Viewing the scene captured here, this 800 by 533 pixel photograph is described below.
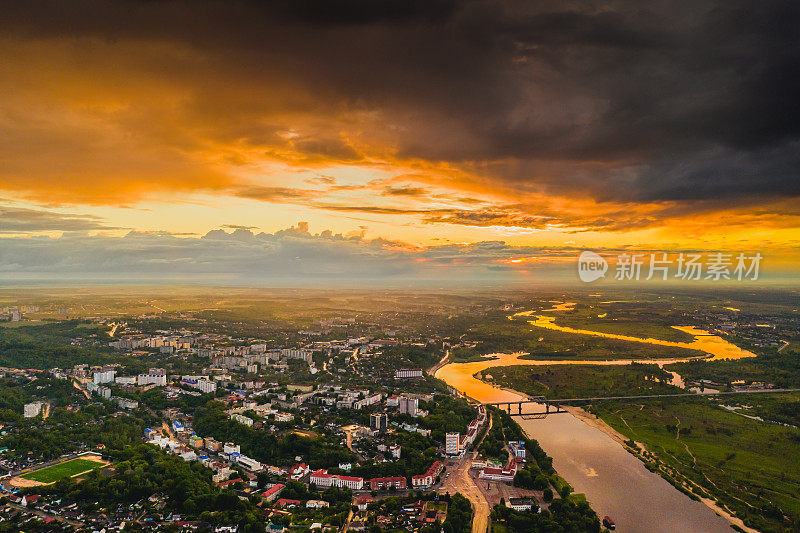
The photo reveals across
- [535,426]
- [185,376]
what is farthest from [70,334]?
[535,426]

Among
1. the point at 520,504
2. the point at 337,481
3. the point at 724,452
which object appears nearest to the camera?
the point at 520,504

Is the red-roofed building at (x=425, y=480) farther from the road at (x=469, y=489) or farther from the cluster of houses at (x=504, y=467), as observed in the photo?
the cluster of houses at (x=504, y=467)

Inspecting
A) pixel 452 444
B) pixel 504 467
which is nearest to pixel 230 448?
pixel 452 444

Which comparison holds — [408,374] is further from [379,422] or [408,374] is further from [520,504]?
[520,504]

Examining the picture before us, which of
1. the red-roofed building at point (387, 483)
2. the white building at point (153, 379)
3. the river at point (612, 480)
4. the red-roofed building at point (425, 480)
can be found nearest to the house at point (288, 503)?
the red-roofed building at point (387, 483)

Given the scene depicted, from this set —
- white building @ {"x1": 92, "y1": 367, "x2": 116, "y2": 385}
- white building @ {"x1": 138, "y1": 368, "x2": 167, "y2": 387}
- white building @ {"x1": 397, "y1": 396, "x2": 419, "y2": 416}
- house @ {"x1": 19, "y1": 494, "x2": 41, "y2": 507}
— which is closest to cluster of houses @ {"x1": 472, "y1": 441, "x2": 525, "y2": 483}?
white building @ {"x1": 397, "y1": 396, "x2": 419, "y2": 416}

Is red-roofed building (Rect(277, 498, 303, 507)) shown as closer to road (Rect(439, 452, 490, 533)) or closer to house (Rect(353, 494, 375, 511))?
house (Rect(353, 494, 375, 511))

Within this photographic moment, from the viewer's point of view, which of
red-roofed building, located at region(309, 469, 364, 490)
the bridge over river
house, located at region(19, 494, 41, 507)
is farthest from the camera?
the bridge over river
